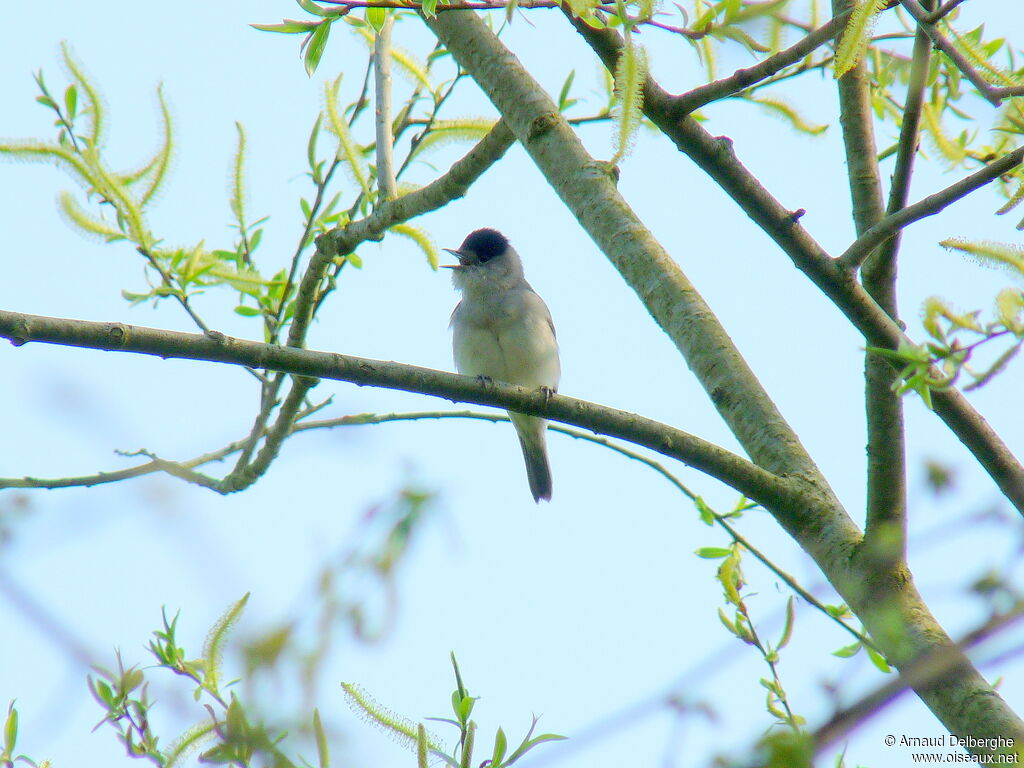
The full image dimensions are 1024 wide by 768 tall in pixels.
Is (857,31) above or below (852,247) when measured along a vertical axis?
above

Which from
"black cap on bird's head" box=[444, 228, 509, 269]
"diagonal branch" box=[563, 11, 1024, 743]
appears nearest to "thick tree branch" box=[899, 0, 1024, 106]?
"diagonal branch" box=[563, 11, 1024, 743]

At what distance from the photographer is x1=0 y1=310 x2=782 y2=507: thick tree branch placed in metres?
2.89

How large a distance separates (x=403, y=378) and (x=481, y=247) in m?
4.85

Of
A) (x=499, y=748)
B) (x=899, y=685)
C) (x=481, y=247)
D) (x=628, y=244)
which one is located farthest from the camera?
(x=481, y=247)

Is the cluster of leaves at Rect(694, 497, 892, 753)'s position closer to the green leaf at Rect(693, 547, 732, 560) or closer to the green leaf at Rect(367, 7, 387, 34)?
the green leaf at Rect(693, 547, 732, 560)

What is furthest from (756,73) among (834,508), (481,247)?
(481,247)

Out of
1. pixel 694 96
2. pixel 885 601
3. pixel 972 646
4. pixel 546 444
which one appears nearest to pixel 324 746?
pixel 972 646

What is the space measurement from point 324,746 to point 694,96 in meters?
2.44

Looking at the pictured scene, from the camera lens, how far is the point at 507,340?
7051mm

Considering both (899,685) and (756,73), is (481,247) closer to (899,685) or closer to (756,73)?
(756,73)

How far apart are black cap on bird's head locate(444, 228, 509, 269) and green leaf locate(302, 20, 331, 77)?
4.34 metres

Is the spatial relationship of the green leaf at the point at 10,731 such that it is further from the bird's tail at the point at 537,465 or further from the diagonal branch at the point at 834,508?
the bird's tail at the point at 537,465

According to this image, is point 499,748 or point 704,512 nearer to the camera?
point 499,748

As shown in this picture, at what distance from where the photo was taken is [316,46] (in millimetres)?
3324
